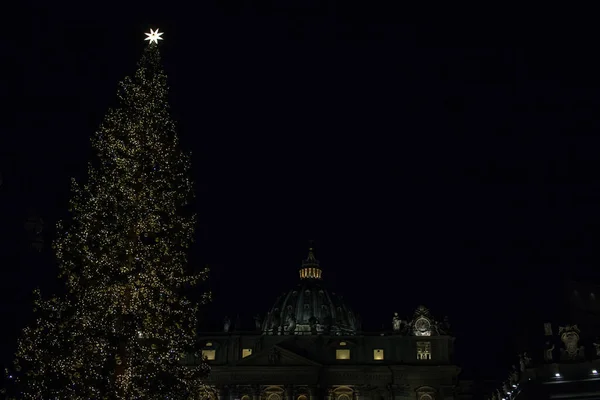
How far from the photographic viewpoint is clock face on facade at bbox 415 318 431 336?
99.8 meters

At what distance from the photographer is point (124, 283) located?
25.3m

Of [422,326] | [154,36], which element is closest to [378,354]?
[422,326]

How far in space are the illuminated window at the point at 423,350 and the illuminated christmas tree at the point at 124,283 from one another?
74009 mm

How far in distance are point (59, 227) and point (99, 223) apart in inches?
45.9

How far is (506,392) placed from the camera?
6738cm

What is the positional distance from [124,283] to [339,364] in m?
75.1

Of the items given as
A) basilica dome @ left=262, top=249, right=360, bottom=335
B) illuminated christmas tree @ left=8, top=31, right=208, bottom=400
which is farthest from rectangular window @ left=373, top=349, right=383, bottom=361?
illuminated christmas tree @ left=8, top=31, right=208, bottom=400

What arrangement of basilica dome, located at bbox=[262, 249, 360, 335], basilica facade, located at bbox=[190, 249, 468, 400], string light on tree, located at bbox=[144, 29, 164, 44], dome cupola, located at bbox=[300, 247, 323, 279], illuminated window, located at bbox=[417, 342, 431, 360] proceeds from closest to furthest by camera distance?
string light on tree, located at bbox=[144, 29, 164, 44] → basilica facade, located at bbox=[190, 249, 468, 400] → illuminated window, located at bbox=[417, 342, 431, 360] → basilica dome, located at bbox=[262, 249, 360, 335] → dome cupola, located at bbox=[300, 247, 323, 279]

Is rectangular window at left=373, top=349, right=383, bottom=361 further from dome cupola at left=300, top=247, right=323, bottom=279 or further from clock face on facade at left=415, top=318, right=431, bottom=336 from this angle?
dome cupola at left=300, top=247, right=323, bottom=279

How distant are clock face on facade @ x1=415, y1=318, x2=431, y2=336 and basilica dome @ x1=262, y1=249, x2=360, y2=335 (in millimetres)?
17885

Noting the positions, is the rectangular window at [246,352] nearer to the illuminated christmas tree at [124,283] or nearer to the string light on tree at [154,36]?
the illuminated christmas tree at [124,283]

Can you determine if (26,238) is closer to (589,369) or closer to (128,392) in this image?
(128,392)

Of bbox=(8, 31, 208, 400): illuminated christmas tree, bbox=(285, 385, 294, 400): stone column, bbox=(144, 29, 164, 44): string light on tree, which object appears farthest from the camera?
bbox=(285, 385, 294, 400): stone column

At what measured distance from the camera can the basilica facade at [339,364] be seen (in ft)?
315
